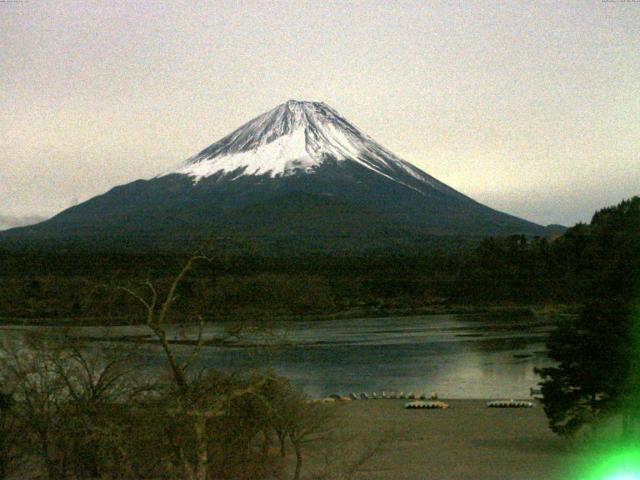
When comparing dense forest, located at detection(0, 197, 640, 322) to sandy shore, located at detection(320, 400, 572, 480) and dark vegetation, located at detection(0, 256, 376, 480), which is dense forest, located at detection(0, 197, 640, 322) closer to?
sandy shore, located at detection(320, 400, 572, 480)

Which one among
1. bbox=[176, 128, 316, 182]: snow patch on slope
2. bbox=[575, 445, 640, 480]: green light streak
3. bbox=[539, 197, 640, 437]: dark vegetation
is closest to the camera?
bbox=[575, 445, 640, 480]: green light streak

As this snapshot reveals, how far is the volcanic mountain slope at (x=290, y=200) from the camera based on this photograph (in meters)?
89.6

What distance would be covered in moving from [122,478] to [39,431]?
0.91 m

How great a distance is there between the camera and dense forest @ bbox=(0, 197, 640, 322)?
149ft

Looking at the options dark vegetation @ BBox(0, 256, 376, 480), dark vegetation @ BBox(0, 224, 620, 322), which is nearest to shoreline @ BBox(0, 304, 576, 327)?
dark vegetation @ BBox(0, 224, 620, 322)

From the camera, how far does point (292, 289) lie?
49.6 meters

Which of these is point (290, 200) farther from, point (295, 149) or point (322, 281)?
point (322, 281)

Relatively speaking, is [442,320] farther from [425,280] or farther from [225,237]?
[225,237]

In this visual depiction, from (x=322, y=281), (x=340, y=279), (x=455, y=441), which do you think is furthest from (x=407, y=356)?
(x=340, y=279)

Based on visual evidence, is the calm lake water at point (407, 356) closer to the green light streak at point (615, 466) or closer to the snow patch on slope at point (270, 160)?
the green light streak at point (615, 466)

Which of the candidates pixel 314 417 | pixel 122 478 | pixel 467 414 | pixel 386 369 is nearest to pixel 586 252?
pixel 386 369

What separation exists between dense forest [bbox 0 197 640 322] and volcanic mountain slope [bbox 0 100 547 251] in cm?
1924

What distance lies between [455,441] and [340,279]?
40.9 m

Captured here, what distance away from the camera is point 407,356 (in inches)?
1087
